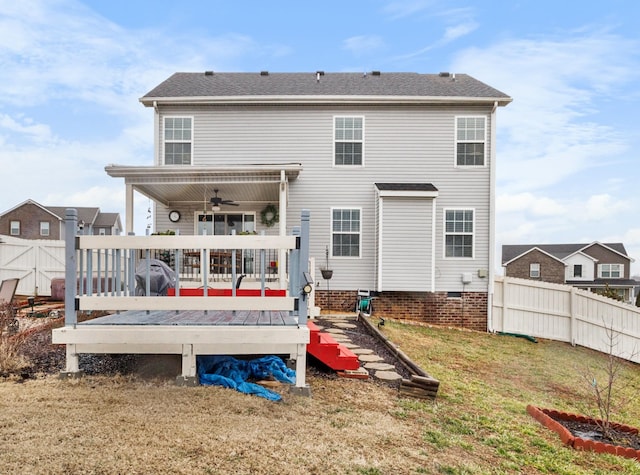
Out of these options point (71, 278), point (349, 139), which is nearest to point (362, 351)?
point (71, 278)

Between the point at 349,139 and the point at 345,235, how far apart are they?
281cm

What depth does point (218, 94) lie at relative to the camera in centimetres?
1212

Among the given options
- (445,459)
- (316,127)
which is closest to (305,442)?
(445,459)

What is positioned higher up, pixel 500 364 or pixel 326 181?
pixel 326 181

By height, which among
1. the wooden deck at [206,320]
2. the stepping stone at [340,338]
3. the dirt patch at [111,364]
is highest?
the wooden deck at [206,320]

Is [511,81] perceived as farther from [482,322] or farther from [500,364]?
[500,364]

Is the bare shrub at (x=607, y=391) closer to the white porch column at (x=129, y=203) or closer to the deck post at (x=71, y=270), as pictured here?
the deck post at (x=71, y=270)

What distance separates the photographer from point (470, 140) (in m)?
12.2

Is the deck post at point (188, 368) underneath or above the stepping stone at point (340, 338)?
above

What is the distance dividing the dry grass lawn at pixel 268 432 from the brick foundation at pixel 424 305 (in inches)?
255

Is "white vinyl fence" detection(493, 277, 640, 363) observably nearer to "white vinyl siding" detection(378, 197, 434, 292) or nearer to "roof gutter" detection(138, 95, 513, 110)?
"white vinyl siding" detection(378, 197, 434, 292)

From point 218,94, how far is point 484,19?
287 inches

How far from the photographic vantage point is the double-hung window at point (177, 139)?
A: 12055 millimetres

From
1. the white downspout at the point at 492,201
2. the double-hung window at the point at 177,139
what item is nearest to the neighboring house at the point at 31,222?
the double-hung window at the point at 177,139
